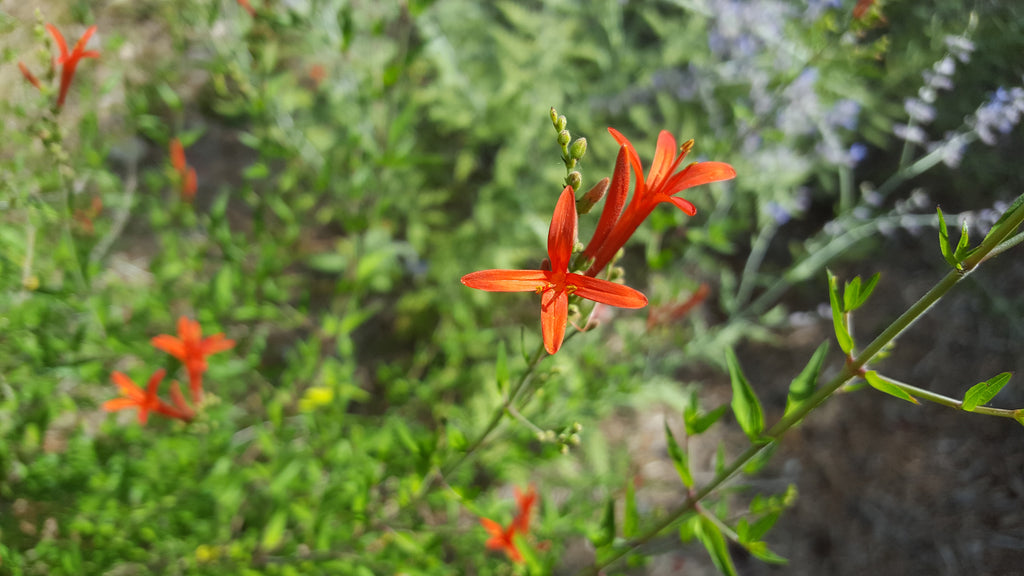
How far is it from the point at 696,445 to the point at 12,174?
3783 mm

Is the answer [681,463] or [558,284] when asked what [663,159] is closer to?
[558,284]

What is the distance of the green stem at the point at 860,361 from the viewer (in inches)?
37.5

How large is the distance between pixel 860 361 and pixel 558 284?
23.4 inches

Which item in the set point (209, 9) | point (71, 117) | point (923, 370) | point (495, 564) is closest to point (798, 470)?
point (923, 370)

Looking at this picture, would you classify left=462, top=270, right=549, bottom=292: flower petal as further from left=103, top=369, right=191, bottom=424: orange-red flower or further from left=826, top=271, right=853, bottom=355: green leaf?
left=103, top=369, right=191, bottom=424: orange-red flower

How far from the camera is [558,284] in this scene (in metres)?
1.05

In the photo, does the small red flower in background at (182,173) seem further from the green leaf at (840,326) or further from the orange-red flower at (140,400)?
the green leaf at (840,326)

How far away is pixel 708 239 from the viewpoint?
2.51 meters

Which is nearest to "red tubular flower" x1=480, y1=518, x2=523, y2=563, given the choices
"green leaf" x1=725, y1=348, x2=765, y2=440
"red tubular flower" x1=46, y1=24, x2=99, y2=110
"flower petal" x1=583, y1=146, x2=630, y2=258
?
"green leaf" x1=725, y1=348, x2=765, y2=440

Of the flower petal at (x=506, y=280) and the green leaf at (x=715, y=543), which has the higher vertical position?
the flower petal at (x=506, y=280)

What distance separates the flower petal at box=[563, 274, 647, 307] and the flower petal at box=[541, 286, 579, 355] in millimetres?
32

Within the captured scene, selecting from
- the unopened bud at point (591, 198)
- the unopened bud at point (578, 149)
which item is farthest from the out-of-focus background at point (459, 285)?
the unopened bud at point (578, 149)

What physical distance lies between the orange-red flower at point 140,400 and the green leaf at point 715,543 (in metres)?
1.78

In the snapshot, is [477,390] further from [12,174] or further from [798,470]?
[12,174]
